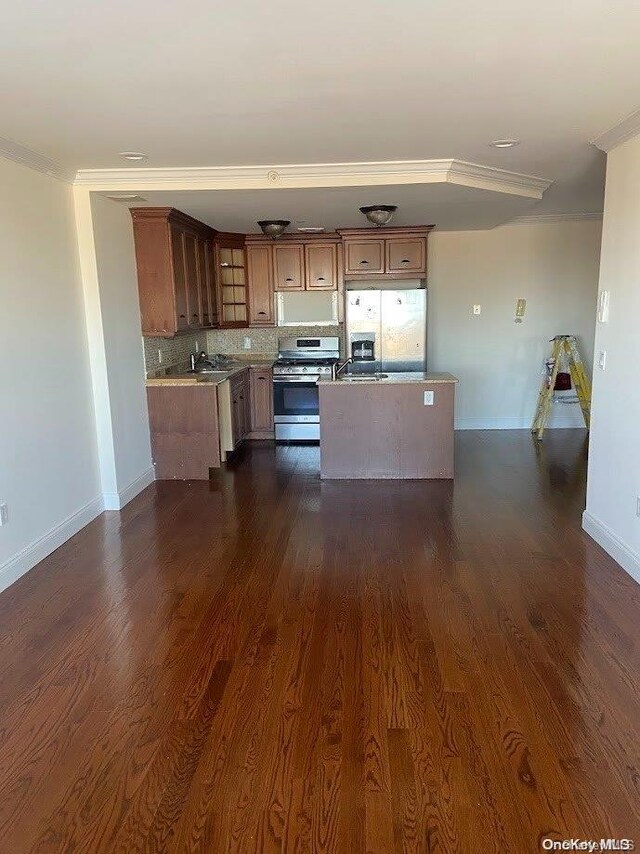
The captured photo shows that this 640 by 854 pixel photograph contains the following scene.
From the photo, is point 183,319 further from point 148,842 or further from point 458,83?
point 148,842

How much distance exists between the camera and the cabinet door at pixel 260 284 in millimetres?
6879

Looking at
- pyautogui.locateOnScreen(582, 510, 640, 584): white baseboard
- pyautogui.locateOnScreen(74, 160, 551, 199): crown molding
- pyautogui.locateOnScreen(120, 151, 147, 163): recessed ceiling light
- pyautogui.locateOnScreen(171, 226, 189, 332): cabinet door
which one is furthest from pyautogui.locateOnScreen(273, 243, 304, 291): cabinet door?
pyautogui.locateOnScreen(582, 510, 640, 584): white baseboard

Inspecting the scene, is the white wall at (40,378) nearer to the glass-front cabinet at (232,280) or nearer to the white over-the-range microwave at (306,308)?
the glass-front cabinet at (232,280)

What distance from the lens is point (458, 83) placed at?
2654mm

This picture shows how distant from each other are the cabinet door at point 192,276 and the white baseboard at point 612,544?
12.2 ft

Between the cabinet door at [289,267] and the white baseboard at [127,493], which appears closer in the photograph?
the white baseboard at [127,493]

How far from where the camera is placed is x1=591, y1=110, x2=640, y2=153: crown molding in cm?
311

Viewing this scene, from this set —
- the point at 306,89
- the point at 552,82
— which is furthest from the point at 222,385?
the point at 552,82

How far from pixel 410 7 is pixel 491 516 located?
322 centimetres

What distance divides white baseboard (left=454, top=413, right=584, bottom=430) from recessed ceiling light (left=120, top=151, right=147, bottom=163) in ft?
15.2

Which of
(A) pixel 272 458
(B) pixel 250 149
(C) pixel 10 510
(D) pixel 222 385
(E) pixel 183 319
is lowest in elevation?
(A) pixel 272 458

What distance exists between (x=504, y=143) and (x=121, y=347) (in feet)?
10.1

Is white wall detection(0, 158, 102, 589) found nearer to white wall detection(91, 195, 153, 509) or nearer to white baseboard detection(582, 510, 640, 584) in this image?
white wall detection(91, 195, 153, 509)

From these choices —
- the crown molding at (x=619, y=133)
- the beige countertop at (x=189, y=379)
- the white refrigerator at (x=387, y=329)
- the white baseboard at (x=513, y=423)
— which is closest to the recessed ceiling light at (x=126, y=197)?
the beige countertop at (x=189, y=379)
